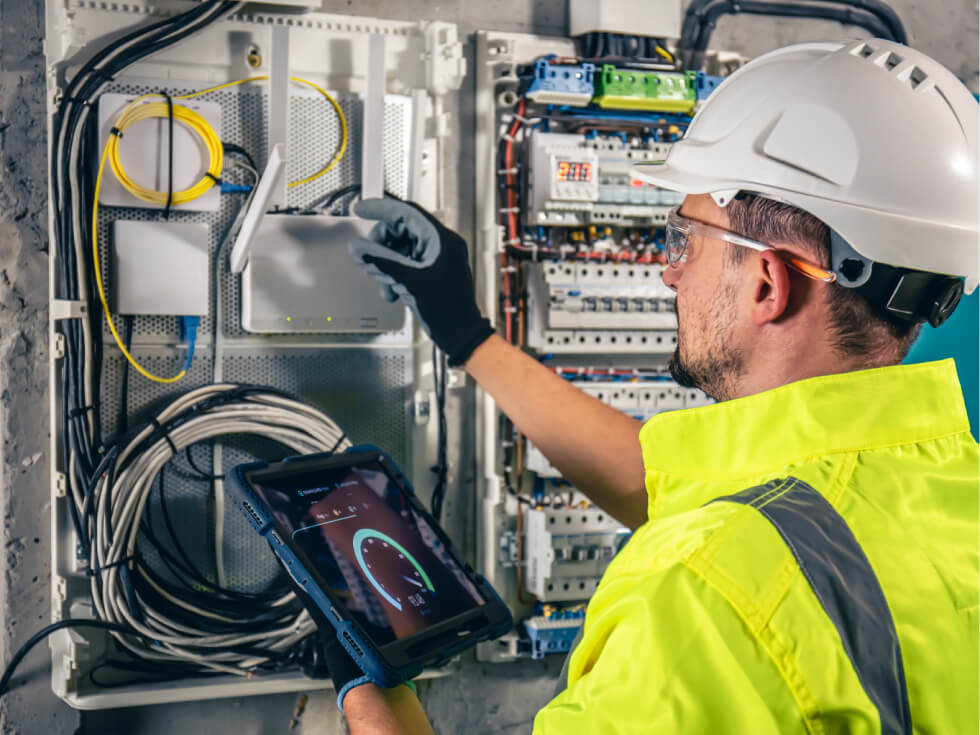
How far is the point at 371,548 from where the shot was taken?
1695 mm

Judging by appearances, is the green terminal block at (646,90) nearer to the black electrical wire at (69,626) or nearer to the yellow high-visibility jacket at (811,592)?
the yellow high-visibility jacket at (811,592)

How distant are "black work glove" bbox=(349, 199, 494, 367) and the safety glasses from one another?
565mm

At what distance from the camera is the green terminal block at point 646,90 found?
6.84 feet

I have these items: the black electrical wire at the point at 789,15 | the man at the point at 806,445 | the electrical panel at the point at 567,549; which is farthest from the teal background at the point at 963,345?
the man at the point at 806,445

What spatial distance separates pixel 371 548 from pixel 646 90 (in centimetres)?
121

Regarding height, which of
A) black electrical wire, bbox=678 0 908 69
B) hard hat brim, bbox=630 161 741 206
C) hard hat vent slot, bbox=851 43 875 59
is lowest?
hard hat brim, bbox=630 161 741 206

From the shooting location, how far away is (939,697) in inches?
37.4

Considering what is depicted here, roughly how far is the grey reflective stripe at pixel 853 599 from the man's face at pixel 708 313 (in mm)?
347

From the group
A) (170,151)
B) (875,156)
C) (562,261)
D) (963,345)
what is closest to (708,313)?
(875,156)

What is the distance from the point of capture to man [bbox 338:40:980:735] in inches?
36.0

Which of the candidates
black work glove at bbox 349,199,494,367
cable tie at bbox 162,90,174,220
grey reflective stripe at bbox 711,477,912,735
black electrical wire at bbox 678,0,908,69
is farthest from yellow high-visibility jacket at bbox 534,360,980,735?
black electrical wire at bbox 678,0,908,69

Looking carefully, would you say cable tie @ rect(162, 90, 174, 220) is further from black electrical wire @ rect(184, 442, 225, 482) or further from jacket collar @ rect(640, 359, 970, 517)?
jacket collar @ rect(640, 359, 970, 517)

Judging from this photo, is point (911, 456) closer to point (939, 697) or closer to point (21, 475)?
point (939, 697)

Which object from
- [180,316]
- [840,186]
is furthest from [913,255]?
[180,316]
